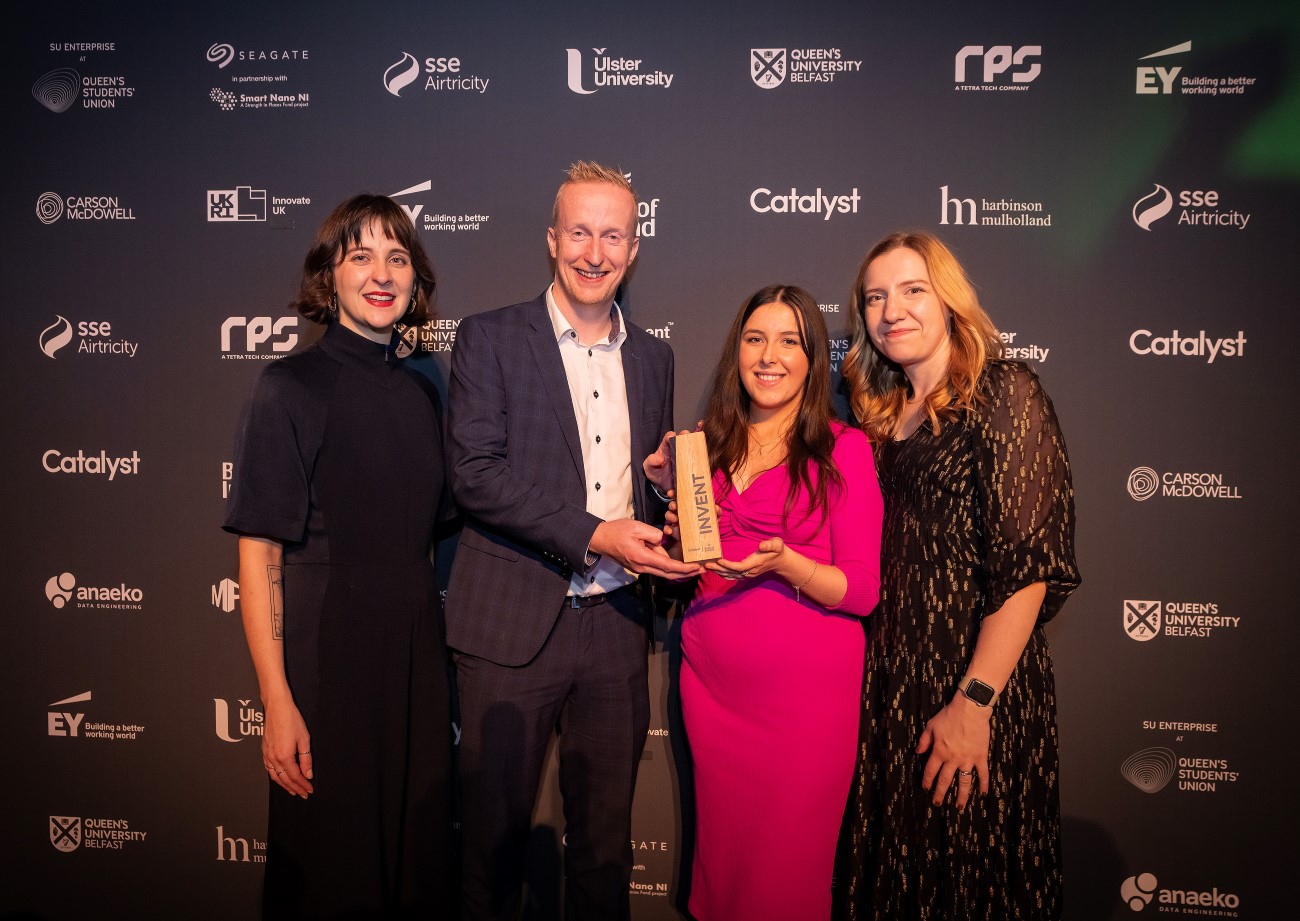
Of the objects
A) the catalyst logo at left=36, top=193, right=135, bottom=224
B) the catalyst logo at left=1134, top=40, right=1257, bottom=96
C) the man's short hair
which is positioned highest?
the catalyst logo at left=1134, top=40, right=1257, bottom=96

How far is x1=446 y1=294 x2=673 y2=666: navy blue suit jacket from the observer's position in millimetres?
2125

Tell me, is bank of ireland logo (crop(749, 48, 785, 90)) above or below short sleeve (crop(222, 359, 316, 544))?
above

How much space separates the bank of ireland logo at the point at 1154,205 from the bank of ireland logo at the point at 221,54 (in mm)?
3470

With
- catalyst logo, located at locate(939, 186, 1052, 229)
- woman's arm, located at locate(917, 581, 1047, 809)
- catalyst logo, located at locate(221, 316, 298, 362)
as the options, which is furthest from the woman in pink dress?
catalyst logo, located at locate(221, 316, 298, 362)

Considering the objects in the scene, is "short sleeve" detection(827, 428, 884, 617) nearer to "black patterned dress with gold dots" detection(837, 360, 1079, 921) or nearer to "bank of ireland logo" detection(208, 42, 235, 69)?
"black patterned dress with gold dots" detection(837, 360, 1079, 921)

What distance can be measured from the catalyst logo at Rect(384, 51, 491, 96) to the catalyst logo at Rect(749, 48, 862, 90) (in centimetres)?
102

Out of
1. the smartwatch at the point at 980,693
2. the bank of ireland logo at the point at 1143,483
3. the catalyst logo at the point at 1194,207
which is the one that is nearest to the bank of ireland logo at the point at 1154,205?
the catalyst logo at the point at 1194,207

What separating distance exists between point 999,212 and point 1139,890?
2606 mm

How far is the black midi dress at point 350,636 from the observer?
2020mm

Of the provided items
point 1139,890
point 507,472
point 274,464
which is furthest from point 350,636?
point 1139,890

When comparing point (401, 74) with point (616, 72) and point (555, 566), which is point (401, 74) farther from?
point (555, 566)

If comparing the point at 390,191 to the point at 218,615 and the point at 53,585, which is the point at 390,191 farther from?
the point at 53,585

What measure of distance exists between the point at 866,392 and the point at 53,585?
3.22 meters

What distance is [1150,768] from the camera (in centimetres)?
282
